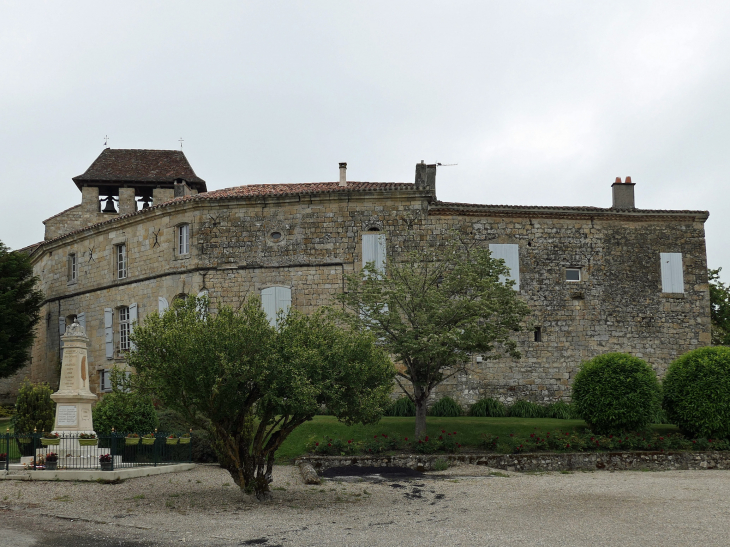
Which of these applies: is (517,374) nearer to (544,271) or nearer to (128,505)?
(544,271)

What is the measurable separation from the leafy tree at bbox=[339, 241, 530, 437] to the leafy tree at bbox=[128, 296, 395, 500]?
583 cm

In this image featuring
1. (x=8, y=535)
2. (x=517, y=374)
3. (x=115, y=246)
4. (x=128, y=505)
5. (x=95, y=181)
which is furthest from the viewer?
(x=95, y=181)

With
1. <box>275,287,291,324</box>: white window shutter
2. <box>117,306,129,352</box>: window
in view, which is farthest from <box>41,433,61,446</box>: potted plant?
<box>117,306,129,352</box>: window

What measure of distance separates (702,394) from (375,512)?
11.5 meters

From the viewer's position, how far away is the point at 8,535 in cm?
941

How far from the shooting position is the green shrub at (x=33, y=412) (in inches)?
723

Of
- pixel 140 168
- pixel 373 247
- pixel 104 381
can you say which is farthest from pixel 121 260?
pixel 373 247

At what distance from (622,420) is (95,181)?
920 inches

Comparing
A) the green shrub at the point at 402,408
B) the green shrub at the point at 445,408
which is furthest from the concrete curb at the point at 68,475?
the green shrub at the point at 445,408

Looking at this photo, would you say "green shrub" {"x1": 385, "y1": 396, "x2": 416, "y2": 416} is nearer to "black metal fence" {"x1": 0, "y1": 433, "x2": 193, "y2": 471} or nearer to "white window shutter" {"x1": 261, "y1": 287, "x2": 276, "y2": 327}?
"white window shutter" {"x1": 261, "y1": 287, "x2": 276, "y2": 327}

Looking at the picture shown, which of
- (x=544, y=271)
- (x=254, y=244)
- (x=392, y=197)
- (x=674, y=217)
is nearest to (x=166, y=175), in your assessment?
(x=254, y=244)

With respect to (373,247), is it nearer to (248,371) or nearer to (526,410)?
(526,410)

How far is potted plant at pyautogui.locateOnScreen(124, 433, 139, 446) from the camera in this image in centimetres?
1623

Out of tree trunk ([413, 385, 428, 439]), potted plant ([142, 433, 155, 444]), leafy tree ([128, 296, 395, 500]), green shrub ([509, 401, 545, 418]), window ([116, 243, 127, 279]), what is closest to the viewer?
leafy tree ([128, 296, 395, 500])
